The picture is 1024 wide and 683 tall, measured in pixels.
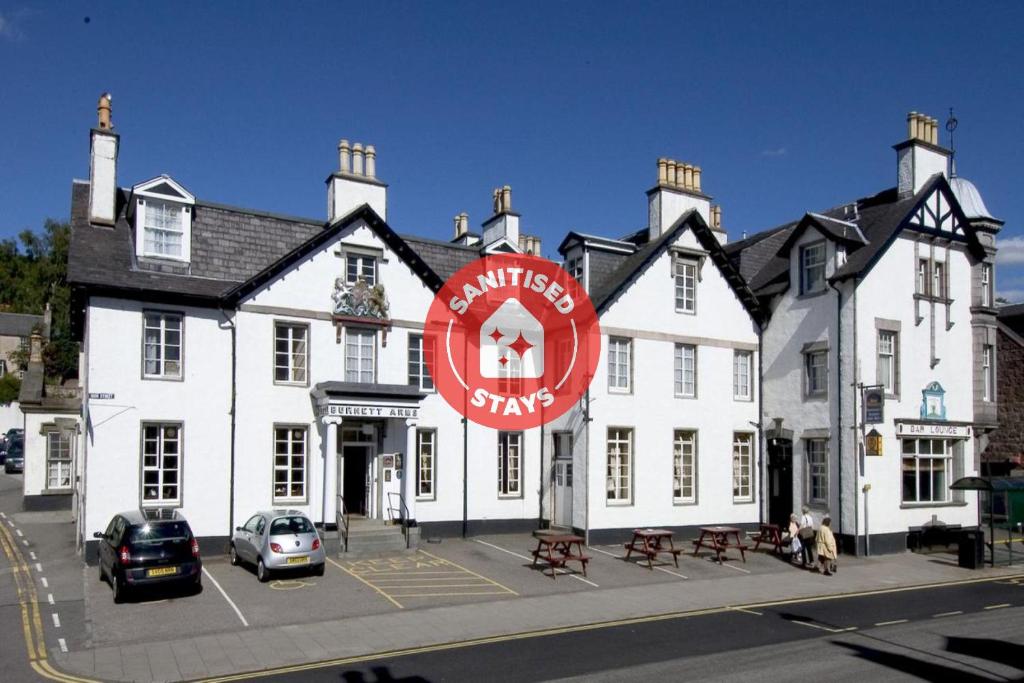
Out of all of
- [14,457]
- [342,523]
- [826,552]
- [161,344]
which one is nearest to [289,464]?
[342,523]

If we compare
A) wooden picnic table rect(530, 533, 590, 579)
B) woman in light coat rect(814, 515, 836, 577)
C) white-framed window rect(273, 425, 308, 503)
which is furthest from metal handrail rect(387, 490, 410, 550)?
woman in light coat rect(814, 515, 836, 577)

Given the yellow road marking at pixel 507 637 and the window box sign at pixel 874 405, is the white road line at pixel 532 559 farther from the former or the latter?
the window box sign at pixel 874 405

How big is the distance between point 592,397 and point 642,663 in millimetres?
13299

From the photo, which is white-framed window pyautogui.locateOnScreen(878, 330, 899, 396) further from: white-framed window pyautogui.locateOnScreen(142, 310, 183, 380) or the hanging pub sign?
white-framed window pyautogui.locateOnScreen(142, 310, 183, 380)

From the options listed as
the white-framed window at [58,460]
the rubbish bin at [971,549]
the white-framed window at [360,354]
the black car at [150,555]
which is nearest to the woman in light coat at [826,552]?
the rubbish bin at [971,549]

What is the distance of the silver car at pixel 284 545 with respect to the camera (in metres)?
19.5

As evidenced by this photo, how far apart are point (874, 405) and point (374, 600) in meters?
15.7

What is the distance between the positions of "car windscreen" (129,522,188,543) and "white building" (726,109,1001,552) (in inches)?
737

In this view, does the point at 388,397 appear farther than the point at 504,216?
No

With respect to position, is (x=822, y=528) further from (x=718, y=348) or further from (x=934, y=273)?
(x=934, y=273)

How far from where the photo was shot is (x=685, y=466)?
28.2 metres

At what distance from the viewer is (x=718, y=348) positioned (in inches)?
1139

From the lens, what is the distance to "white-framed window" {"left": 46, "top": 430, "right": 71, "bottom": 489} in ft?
115

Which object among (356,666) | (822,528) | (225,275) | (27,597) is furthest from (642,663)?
(225,275)
